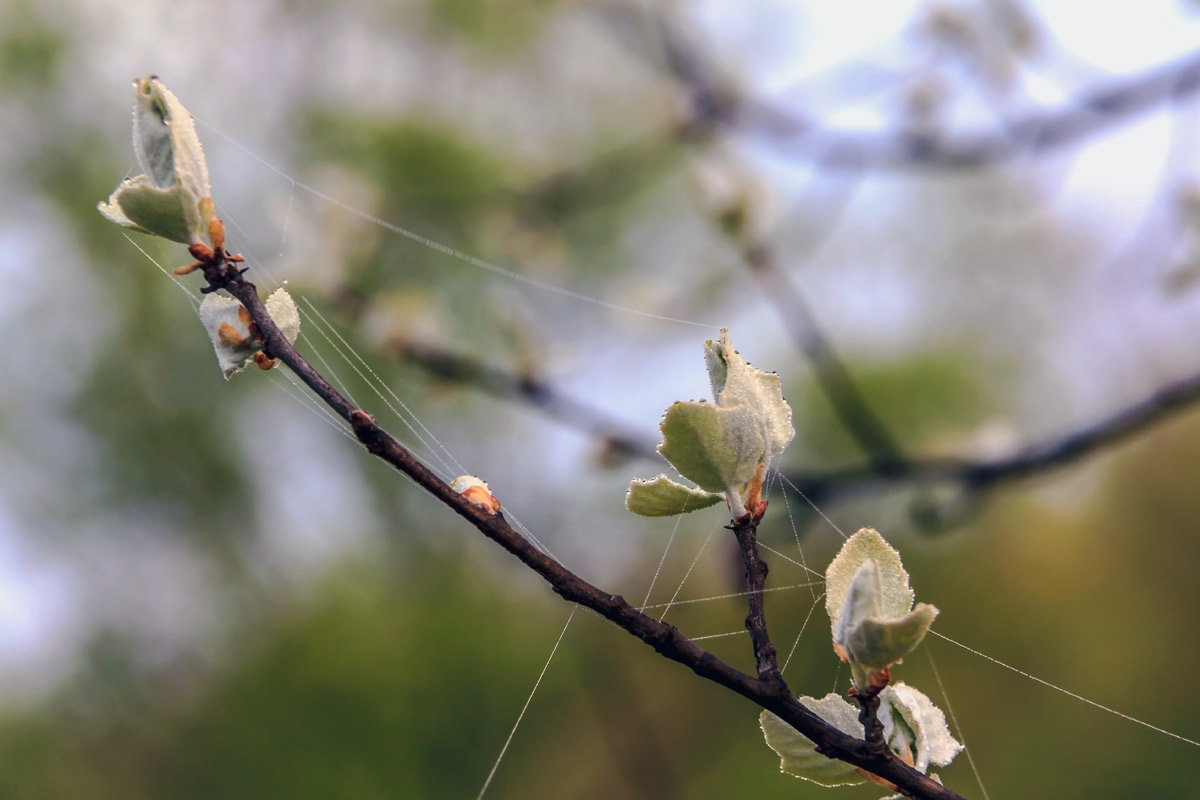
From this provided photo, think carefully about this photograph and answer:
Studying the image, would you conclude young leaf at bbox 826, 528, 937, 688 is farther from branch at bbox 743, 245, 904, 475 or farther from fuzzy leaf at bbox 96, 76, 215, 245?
branch at bbox 743, 245, 904, 475

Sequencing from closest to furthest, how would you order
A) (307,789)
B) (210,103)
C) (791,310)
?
(791,310)
(307,789)
(210,103)

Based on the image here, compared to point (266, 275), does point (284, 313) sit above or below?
below

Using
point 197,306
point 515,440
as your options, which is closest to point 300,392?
point 197,306

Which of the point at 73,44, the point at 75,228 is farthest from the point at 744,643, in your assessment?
the point at 73,44

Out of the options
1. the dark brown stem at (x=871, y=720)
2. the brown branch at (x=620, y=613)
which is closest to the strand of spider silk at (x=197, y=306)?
the brown branch at (x=620, y=613)

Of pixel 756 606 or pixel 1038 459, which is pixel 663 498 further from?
pixel 1038 459

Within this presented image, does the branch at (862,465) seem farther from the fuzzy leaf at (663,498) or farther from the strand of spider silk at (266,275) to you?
the fuzzy leaf at (663,498)

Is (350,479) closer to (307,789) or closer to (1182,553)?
(307,789)
